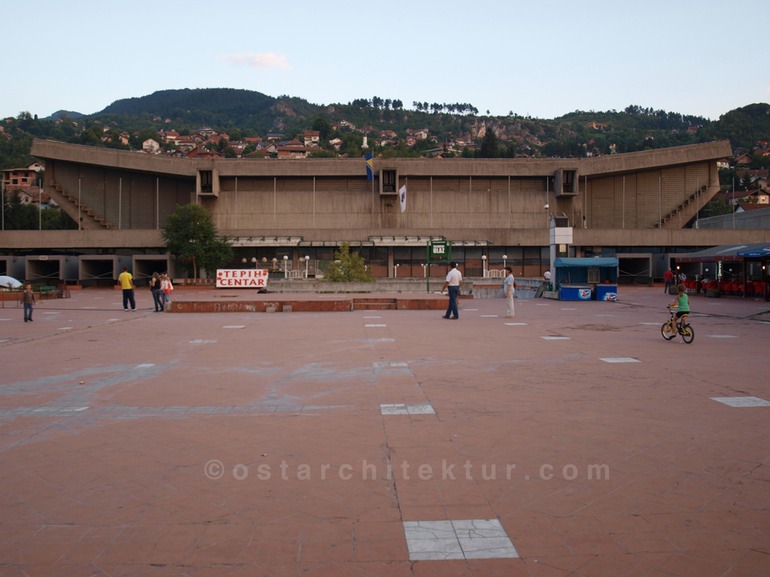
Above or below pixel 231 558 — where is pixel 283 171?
above

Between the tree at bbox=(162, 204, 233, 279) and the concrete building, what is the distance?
4.98m

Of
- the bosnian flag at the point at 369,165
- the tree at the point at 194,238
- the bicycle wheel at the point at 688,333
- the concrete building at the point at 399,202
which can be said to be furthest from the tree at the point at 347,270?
the bicycle wheel at the point at 688,333

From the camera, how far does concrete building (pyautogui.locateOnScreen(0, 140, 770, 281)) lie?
5791cm

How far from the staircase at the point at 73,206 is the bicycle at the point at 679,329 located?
5902 cm

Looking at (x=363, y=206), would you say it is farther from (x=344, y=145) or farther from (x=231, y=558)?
(x=344, y=145)

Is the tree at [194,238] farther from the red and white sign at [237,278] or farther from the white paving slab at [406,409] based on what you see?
the white paving slab at [406,409]

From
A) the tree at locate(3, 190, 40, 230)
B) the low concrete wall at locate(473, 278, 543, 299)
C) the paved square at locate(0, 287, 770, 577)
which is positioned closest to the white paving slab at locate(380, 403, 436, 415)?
the paved square at locate(0, 287, 770, 577)

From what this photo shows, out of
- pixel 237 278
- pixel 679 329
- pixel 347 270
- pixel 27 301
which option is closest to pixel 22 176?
pixel 237 278

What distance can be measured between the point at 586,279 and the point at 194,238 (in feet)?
107

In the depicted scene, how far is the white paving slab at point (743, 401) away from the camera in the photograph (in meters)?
7.65

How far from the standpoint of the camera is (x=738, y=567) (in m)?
3.66

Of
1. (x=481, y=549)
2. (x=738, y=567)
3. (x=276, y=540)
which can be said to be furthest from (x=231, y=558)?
(x=738, y=567)

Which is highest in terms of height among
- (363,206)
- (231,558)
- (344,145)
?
(344,145)

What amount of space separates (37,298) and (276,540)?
113 ft
